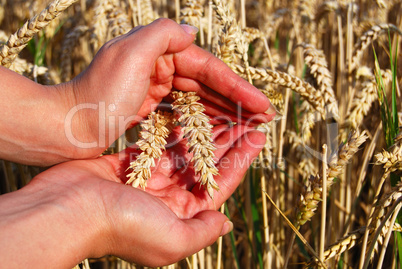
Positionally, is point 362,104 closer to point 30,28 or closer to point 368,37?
point 368,37

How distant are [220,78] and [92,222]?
55cm

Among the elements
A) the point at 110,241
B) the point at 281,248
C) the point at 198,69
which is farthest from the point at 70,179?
the point at 281,248

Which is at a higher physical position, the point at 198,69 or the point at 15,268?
the point at 198,69

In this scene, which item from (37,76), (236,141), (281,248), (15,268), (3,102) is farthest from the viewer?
(281,248)

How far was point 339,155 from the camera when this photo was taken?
96 cm

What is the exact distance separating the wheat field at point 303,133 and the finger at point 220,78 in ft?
0.31

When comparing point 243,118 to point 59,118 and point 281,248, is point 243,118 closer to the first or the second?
point 59,118

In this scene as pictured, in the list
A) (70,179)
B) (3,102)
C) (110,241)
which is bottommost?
(110,241)

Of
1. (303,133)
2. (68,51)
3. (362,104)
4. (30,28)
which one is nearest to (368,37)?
(362,104)

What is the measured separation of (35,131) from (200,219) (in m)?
0.54

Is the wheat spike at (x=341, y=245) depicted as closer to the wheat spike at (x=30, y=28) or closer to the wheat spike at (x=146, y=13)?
the wheat spike at (x=30, y=28)

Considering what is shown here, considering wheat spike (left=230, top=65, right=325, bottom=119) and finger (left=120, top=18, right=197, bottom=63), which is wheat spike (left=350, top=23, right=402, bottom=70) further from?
finger (left=120, top=18, right=197, bottom=63)

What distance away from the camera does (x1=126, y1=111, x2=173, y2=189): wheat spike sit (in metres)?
0.99

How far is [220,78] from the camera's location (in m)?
1.17
